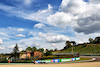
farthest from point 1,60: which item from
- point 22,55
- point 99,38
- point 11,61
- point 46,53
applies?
point 99,38

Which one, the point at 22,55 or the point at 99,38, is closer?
the point at 22,55

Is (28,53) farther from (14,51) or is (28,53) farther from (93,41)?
(93,41)

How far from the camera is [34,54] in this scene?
66812 mm

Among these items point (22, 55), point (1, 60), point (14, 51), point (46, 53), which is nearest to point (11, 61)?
point (1, 60)

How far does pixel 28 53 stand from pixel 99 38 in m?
156

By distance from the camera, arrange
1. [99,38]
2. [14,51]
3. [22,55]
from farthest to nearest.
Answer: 1. [99,38]
2. [22,55]
3. [14,51]

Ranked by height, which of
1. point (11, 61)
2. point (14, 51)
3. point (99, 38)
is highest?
point (99, 38)

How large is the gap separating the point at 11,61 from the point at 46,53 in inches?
1734

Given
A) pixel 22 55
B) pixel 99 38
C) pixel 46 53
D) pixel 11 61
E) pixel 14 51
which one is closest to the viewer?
pixel 11 61

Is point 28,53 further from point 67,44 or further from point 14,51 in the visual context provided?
point 67,44

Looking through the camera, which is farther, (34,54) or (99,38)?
(99,38)

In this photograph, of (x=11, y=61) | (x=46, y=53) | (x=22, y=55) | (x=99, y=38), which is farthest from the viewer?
(x=99, y=38)

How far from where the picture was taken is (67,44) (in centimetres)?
19888

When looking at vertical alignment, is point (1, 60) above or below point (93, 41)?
below
